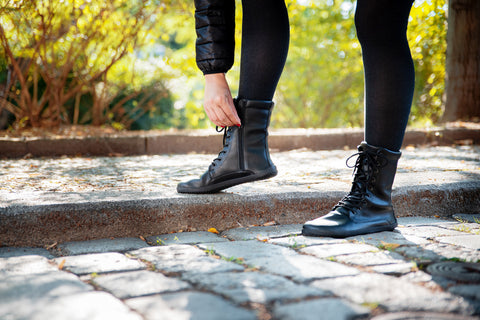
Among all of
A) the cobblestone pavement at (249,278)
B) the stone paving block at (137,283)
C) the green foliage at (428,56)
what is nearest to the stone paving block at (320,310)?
the cobblestone pavement at (249,278)

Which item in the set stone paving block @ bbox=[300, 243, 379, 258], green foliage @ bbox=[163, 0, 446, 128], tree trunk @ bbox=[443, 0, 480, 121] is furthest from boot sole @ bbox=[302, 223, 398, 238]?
green foliage @ bbox=[163, 0, 446, 128]

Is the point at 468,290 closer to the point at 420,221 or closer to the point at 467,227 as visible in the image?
the point at 467,227

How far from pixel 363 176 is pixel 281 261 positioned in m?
0.71

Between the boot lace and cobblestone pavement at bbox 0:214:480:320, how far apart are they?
0.54ft

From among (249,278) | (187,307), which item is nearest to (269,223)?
(249,278)

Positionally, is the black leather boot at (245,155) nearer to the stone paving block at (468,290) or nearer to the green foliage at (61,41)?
the stone paving block at (468,290)

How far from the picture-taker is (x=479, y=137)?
6.38 m

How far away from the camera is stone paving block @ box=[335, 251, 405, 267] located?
163 cm

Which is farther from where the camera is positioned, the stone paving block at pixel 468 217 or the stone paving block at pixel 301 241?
the stone paving block at pixel 468 217

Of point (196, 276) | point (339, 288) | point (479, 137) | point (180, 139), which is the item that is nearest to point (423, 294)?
point (339, 288)

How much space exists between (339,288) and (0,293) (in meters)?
0.88

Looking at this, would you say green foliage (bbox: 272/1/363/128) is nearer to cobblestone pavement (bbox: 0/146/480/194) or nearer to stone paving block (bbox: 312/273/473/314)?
cobblestone pavement (bbox: 0/146/480/194)

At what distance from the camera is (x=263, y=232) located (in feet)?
7.29

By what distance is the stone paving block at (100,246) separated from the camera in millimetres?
1938
